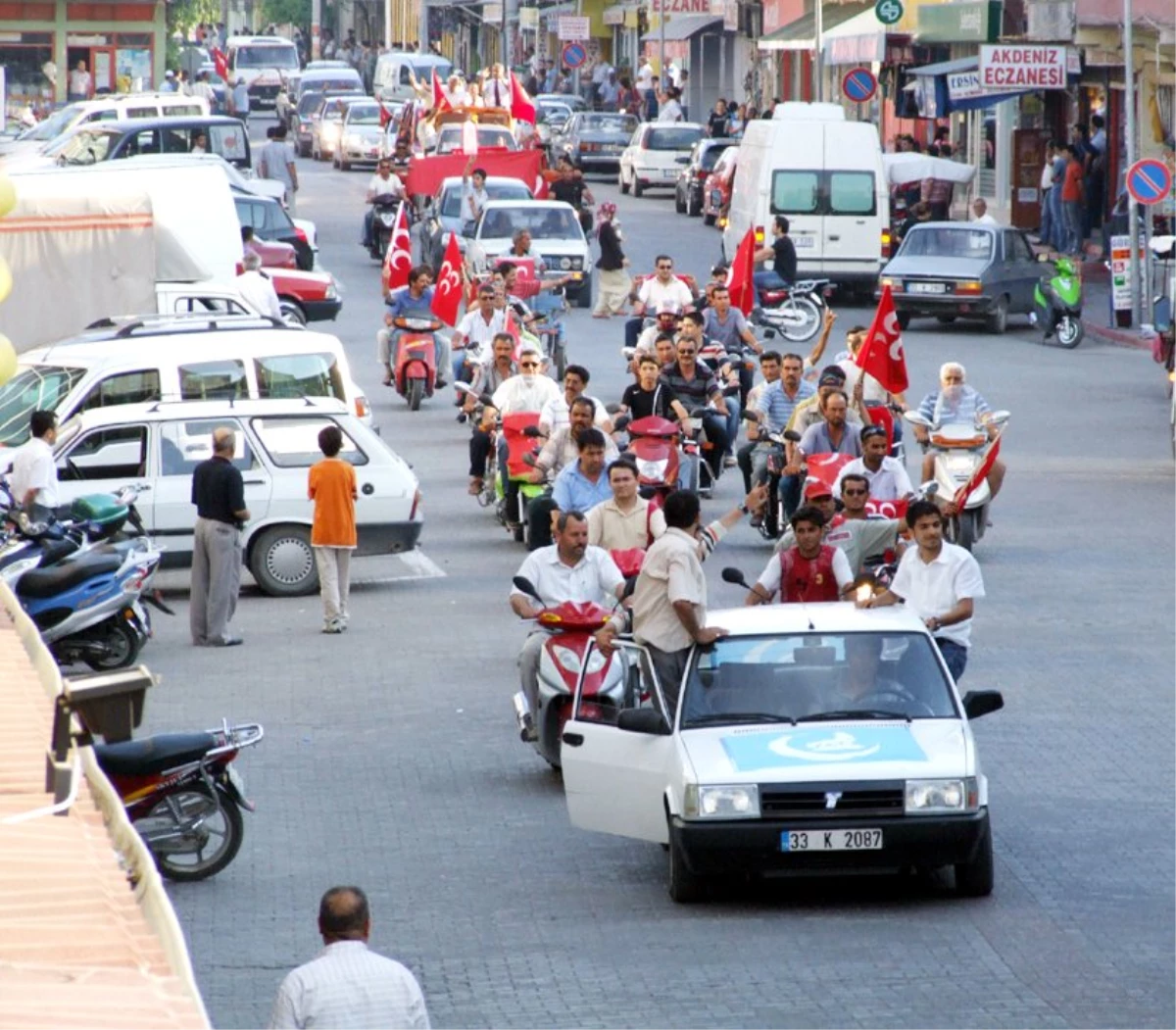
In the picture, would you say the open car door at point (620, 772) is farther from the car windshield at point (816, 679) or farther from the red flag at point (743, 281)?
the red flag at point (743, 281)

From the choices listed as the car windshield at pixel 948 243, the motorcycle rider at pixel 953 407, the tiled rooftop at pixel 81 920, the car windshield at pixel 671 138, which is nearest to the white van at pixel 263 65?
the car windshield at pixel 671 138

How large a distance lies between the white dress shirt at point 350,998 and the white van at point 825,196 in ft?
104

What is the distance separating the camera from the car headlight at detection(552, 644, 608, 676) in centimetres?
1345

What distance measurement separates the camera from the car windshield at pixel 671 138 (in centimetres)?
5862

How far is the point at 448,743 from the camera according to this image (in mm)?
14844

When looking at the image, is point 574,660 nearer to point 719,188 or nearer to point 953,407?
point 953,407

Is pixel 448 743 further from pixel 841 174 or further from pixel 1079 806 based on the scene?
pixel 841 174

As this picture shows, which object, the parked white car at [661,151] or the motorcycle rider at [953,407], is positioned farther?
the parked white car at [661,151]

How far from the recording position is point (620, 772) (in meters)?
11.6

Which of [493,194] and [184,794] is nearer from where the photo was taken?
[184,794]

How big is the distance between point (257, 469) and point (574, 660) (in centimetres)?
665

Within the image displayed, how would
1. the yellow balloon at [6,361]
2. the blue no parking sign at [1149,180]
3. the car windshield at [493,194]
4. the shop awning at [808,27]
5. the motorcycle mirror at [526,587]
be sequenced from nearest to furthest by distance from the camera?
the yellow balloon at [6,361], the motorcycle mirror at [526,587], the blue no parking sign at [1149,180], the car windshield at [493,194], the shop awning at [808,27]

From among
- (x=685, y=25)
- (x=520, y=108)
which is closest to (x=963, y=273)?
(x=520, y=108)

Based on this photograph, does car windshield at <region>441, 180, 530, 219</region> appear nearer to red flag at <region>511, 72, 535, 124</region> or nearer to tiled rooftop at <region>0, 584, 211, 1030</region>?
red flag at <region>511, 72, 535, 124</region>
